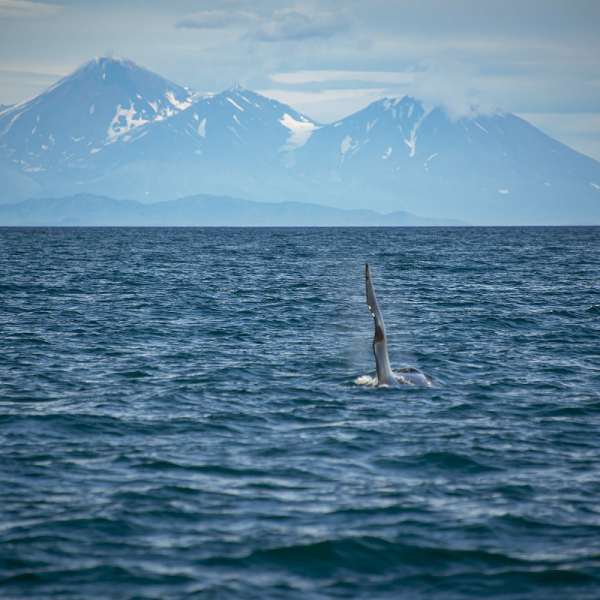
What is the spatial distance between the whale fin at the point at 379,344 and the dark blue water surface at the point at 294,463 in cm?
63

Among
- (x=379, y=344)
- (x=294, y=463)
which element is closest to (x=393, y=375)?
(x=379, y=344)

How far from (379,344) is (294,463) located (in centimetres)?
442

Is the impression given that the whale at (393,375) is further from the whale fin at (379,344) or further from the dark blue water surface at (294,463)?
the dark blue water surface at (294,463)

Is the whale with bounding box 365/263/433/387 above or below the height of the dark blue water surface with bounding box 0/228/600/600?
above

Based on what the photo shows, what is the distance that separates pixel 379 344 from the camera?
1524cm

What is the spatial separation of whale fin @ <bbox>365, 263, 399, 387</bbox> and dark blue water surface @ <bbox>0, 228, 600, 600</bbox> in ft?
2.06

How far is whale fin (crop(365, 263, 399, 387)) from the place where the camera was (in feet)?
47.9

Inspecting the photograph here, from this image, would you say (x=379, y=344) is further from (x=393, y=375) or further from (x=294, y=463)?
(x=294, y=463)

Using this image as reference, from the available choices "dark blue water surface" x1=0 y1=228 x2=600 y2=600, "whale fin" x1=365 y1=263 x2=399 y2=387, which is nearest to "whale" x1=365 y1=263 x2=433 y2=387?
"whale fin" x1=365 y1=263 x2=399 y2=387

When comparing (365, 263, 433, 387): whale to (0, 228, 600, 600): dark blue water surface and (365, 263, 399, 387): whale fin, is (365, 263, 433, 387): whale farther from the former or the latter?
(0, 228, 600, 600): dark blue water surface

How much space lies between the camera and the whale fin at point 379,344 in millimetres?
14586

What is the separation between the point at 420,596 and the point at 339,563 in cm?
117

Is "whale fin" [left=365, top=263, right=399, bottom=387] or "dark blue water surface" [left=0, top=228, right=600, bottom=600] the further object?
"whale fin" [left=365, top=263, right=399, bottom=387]

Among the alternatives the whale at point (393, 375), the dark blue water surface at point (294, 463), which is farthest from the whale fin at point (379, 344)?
the dark blue water surface at point (294, 463)
